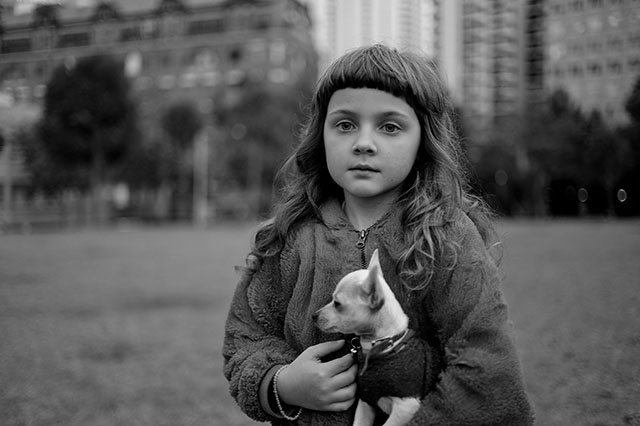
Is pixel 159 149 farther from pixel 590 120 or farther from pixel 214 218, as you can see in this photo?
pixel 590 120

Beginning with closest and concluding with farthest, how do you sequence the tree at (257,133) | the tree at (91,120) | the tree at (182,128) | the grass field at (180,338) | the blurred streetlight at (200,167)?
the grass field at (180,338) < the tree at (91,120) < the tree at (257,133) < the tree at (182,128) < the blurred streetlight at (200,167)

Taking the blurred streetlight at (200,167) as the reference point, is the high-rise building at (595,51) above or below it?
above

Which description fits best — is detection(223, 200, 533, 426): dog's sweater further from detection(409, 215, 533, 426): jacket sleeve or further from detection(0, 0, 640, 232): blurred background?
detection(0, 0, 640, 232): blurred background

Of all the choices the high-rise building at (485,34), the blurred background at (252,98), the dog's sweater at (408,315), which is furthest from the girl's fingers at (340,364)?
the high-rise building at (485,34)

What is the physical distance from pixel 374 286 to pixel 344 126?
0.54 metres

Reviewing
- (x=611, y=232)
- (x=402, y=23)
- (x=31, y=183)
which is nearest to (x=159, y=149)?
(x=31, y=183)

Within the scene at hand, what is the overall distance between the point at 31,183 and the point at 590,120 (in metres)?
29.8

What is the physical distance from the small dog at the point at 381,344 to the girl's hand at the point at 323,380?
0.14ft

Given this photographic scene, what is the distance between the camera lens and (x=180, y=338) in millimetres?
8016

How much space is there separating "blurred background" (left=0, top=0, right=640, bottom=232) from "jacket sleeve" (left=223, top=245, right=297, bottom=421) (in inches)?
37.2

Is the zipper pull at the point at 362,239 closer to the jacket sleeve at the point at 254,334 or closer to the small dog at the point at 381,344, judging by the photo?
the small dog at the point at 381,344

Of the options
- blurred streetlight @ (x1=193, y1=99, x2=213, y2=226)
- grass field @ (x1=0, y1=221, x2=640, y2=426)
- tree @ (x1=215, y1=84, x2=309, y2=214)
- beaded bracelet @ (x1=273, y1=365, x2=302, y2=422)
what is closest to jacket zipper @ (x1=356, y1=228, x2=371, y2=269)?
A: beaded bracelet @ (x1=273, y1=365, x2=302, y2=422)

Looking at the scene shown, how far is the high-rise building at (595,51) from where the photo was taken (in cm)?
446

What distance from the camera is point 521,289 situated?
413 inches
